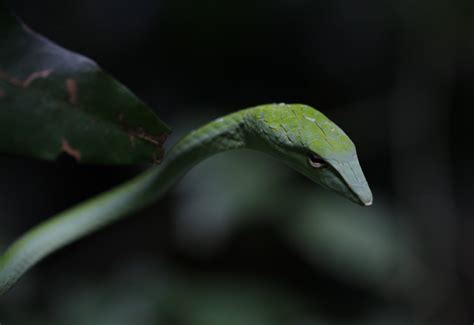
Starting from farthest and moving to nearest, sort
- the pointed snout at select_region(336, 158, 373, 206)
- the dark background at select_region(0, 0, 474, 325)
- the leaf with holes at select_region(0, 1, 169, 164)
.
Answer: the dark background at select_region(0, 0, 474, 325), the leaf with holes at select_region(0, 1, 169, 164), the pointed snout at select_region(336, 158, 373, 206)

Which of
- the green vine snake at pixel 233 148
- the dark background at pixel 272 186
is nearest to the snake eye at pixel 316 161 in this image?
the green vine snake at pixel 233 148

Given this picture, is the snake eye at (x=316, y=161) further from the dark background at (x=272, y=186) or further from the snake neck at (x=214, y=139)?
the dark background at (x=272, y=186)

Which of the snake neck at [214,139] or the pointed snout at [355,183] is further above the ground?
the pointed snout at [355,183]

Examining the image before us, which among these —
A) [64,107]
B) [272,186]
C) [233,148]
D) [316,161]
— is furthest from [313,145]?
[272,186]

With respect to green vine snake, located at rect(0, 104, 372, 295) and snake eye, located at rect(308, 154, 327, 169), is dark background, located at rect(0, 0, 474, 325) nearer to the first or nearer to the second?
green vine snake, located at rect(0, 104, 372, 295)

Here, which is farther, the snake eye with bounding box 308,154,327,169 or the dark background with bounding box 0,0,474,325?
the dark background with bounding box 0,0,474,325

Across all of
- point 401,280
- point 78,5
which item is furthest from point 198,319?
point 78,5

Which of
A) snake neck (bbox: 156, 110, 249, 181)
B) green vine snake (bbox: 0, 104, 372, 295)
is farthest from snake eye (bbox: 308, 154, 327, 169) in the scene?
snake neck (bbox: 156, 110, 249, 181)
